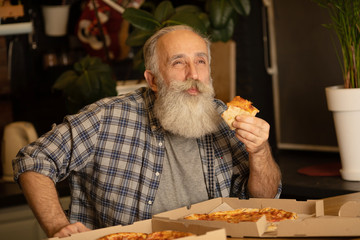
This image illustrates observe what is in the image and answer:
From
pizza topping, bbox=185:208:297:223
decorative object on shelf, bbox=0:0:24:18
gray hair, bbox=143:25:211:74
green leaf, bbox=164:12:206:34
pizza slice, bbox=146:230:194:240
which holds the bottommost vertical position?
pizza topping, bbox=185:208:297:223

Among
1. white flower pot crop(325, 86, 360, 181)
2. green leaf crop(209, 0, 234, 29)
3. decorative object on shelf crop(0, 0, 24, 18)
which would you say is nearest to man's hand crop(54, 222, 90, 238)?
white flower pot crop(325, 86, 360, 181)

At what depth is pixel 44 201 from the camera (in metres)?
2.15

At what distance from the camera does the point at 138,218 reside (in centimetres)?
236

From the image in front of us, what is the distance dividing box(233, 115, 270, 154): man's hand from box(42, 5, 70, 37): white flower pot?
276cm

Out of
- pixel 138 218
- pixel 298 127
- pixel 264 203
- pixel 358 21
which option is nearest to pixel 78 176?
pixel 138 218

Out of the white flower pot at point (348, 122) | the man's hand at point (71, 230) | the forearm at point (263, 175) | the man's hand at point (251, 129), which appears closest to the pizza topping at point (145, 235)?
the man's hand at point (71, 230)

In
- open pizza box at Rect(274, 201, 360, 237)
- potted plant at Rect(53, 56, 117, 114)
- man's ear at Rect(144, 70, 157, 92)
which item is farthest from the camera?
potted plant at Rect(53, 56, 117, 114)

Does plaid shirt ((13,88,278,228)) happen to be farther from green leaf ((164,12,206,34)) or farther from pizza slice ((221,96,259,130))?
green leaf ((164,12,206,34))

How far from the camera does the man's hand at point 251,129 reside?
2096mm

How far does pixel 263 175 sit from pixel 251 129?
0.29 m

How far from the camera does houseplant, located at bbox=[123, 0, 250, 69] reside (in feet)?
11.5

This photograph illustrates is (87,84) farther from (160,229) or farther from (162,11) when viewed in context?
(160,229)

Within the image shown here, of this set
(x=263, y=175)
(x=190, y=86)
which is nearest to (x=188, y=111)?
(x=190, y=86)

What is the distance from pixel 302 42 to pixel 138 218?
2.56 meters
